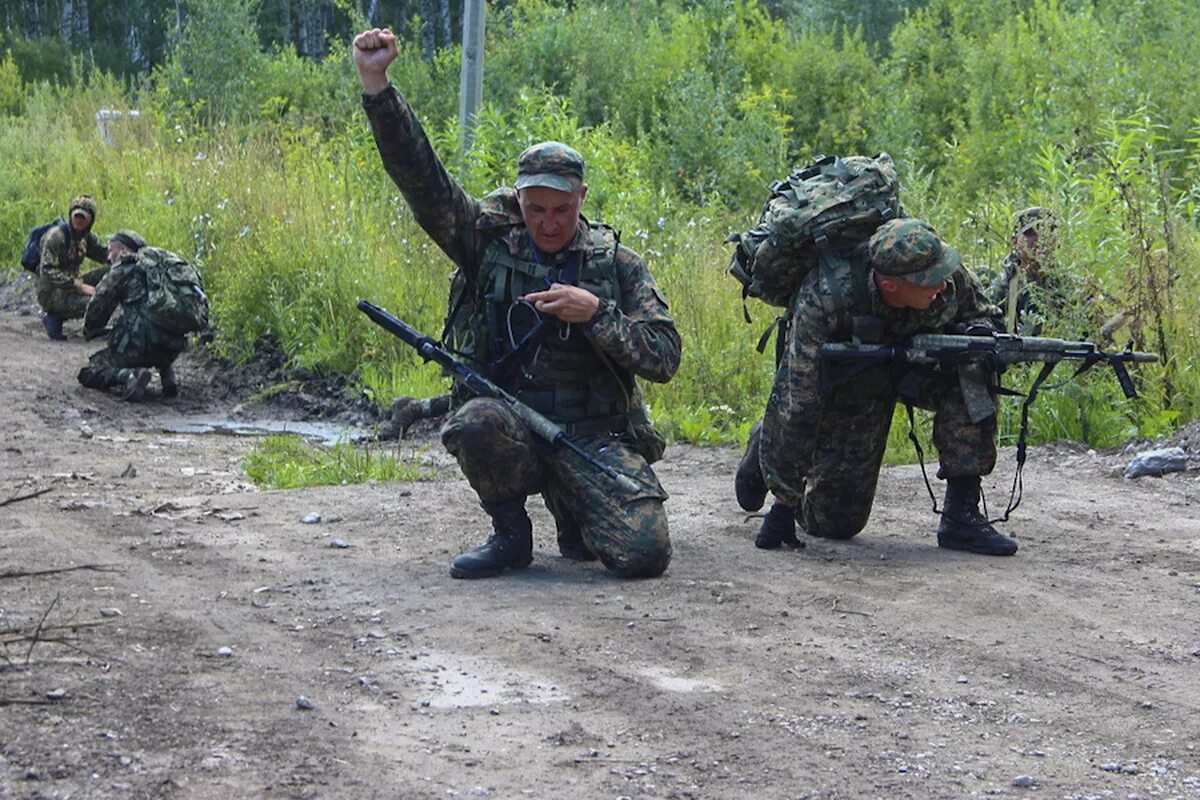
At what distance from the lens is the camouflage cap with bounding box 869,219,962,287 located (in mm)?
5977

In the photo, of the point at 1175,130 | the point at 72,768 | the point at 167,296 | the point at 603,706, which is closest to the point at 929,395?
the point at 603,706

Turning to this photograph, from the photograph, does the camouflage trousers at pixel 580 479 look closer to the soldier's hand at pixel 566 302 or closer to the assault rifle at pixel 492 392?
the assault rifle at pixel 492 392

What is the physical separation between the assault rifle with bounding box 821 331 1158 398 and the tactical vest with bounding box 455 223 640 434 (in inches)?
34.3

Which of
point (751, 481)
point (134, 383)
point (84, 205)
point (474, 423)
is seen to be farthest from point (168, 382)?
point (474, 423)

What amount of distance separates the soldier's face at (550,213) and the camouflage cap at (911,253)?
3.62 feet

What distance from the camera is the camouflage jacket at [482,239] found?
19.0ft

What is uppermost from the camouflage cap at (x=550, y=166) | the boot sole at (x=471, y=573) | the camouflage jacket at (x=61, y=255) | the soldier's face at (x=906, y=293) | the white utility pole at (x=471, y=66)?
the white utility pole at (x=471, y=66)

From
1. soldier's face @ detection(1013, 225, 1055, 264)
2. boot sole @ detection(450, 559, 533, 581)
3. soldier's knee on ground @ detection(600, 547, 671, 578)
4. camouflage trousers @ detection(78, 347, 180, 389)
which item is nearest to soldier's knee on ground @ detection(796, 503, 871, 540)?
soldier's knee on ground @ detection(600, 547, 671, 578)

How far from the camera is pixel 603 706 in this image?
14.6ft

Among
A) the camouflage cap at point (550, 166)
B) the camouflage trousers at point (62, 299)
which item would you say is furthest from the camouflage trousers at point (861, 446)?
the camouflage trousers at point (62, 299)

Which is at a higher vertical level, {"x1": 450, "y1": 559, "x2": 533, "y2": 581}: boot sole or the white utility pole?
the white utility pole

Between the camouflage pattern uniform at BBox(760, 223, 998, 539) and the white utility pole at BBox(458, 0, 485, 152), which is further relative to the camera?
the white utility pole at BBox(458, 0, 485, 152)

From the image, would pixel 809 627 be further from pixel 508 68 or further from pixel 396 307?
pixel 508 68

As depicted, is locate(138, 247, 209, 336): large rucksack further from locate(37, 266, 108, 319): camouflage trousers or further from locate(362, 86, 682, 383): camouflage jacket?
locate(362, 86, 682, 383): camouflage jacket
